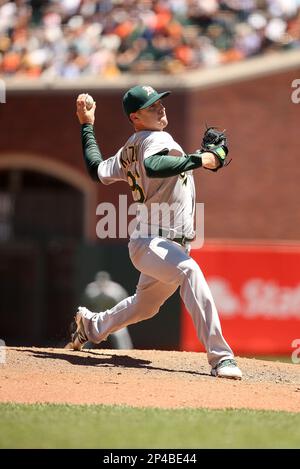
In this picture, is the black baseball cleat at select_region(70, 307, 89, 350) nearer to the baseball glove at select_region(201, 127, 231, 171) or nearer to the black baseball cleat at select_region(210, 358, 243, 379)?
the black baseball cleat at select_region(210, 358, 243, 379)

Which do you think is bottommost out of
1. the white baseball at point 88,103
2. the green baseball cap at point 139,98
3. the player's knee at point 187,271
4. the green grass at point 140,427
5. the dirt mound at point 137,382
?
the green grass at point 140,427

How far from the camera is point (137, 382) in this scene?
713 cm

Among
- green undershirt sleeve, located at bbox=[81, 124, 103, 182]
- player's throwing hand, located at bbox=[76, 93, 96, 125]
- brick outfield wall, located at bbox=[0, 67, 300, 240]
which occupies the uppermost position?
brick outfield wall, located at bbox=[0, 67, 300, 240]

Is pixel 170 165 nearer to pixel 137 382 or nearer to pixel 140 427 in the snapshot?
pixel 137 382

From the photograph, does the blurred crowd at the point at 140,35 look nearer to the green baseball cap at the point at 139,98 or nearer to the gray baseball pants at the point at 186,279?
the green baseball cap at the point at 139,98

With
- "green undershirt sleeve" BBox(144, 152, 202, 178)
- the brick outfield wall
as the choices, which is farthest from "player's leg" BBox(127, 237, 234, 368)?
the brick outfield wall

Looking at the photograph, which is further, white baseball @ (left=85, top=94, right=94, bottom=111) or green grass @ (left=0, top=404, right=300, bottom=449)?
white baseball @ (left=85, top=94, right=94, bottom=111)

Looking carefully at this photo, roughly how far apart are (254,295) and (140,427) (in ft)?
30.4

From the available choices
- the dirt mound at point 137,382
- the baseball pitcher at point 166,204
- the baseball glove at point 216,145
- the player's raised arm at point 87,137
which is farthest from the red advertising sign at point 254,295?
the baseball glove at point 216,145

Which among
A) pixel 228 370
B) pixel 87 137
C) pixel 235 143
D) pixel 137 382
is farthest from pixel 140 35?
pixel 137 382

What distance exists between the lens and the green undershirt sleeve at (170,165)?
703cm

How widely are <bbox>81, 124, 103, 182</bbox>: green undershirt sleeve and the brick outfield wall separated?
11.7m

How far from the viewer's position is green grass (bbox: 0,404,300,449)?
18.0 ft

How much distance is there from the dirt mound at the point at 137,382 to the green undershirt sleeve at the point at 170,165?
1.42 m
